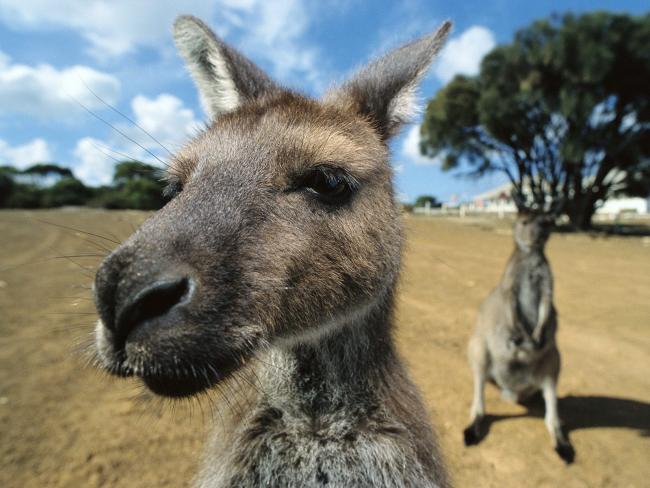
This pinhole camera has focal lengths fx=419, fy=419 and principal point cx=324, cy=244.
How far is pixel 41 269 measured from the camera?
373 inches

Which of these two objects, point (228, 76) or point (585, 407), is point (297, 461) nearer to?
point (228, 76)

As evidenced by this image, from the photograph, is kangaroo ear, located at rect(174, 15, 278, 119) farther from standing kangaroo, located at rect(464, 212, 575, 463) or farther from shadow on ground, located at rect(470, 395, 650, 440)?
shadow on ground, located at rect(470, 395, 650, 440)

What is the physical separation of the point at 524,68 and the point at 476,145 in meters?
7.09

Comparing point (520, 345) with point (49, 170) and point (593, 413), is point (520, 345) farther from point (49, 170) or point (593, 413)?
point (49, 170)

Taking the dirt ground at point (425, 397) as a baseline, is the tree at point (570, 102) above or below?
above

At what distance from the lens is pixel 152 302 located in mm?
1354

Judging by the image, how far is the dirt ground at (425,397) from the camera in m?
3.50

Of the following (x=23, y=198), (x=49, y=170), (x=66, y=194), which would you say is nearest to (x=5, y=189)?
(x=23, y=198)

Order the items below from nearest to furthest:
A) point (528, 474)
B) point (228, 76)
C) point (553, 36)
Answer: point (228, 76) → point (528, 474) → point (553, 36)

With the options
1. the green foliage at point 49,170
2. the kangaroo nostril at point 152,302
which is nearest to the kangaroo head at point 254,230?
the kangaroo nostril at point 152,302

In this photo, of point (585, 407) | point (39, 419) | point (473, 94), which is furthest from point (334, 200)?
point (473, 94)

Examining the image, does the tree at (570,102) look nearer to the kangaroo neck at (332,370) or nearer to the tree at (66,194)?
the kangaroo neck at (332,370)

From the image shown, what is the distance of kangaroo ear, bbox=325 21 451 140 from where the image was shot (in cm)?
256

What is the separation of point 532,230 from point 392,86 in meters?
4.13
